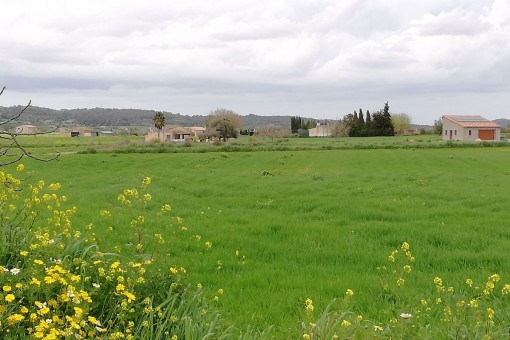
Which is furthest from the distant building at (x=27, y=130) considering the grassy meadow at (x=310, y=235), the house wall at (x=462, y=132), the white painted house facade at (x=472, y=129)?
the house wall at (x=462, y=132)

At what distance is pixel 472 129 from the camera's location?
79625 mm

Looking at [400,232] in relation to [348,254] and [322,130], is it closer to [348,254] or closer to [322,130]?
[348,254]

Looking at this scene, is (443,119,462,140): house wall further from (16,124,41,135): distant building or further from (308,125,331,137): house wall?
(16,124,41,135): distant building

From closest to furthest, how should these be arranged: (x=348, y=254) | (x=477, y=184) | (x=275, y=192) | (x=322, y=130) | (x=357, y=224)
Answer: (x=348, y=254) → (x=357, y=224) → (x=275, y=192) → (x=477, y=184) → (x=322, y=130)

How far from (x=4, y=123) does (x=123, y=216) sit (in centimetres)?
824

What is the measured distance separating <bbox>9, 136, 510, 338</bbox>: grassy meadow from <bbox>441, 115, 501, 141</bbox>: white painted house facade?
204ft

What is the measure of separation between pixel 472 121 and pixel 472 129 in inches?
148

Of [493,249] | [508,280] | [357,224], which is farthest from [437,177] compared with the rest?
[508,280]

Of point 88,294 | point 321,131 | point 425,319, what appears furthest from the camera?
point 321,131

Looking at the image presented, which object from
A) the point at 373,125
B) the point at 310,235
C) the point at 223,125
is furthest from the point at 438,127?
the point at 310,235

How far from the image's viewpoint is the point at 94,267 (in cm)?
545

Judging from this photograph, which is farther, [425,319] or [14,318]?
[425,319]

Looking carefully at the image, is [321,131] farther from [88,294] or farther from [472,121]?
[88,294]

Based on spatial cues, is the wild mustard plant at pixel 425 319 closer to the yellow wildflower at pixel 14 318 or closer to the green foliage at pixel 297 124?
the yellow wildflower at pixel 14 318
